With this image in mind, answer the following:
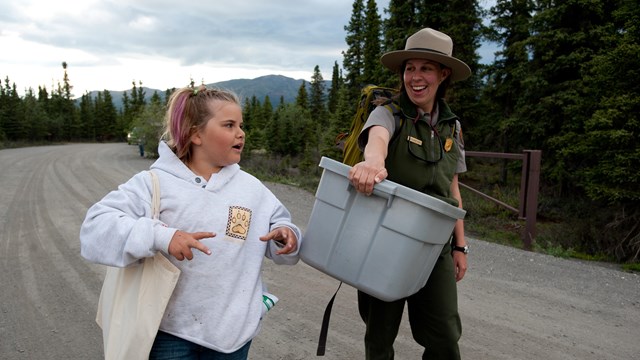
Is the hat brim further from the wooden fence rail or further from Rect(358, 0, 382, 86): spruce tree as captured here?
Rect(358, 0, 382, 86): spruce tree

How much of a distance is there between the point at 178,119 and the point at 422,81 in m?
1.23

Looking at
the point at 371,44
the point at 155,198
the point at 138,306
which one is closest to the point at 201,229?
the point at 155,198

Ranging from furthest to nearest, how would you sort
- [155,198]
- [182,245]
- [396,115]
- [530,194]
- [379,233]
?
[530,194] < [396,115] < [379,233] < [155,198] < [182,245]

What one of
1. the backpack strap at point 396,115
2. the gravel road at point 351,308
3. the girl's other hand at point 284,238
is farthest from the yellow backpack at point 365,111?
the gravel road at point 351,308

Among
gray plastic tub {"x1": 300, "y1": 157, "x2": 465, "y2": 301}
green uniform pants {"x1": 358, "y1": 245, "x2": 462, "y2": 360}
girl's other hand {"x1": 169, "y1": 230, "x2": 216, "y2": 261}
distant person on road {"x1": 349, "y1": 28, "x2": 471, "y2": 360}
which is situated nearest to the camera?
girl's other hand {"x1": 169, "y1": 230, "x2": 216, "y2": 261}

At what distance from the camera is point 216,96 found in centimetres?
202

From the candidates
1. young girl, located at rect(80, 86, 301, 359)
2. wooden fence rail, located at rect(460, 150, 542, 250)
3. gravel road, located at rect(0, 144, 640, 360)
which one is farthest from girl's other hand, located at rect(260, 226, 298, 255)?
wooden fence rail, located at rect(460, 150, 542, 250)

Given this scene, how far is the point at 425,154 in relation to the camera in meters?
2.31

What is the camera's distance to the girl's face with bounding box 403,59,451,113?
2369 mm

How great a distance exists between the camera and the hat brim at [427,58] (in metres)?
2.34

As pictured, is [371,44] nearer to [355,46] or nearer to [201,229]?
[355,46]

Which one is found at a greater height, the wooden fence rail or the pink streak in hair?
the pink streak in hair

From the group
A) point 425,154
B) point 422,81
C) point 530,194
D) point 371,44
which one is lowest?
point 530,194

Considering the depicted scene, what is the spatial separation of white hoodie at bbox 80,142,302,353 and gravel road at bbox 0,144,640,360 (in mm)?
1642
